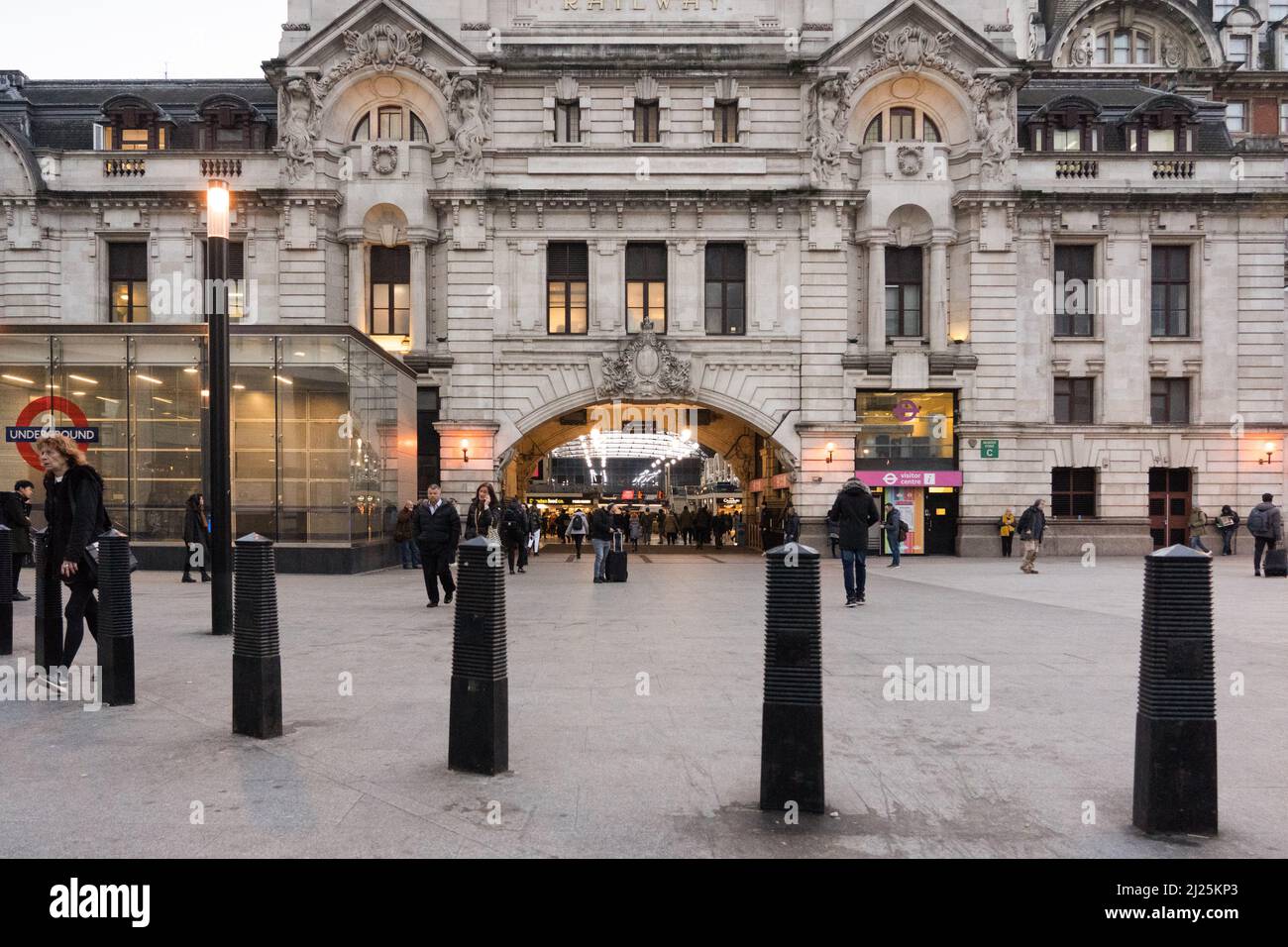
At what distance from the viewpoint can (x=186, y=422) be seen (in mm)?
21891

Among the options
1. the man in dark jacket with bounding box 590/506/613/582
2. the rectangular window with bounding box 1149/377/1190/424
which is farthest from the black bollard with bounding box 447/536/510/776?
the rectangular window with bounding box 1149/377/1190/424

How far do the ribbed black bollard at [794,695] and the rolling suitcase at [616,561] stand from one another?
14625mm

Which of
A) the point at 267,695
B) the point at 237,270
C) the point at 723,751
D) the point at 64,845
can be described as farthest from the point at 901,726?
the point at 237,270

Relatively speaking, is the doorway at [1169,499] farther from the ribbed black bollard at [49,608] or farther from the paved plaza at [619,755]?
the ribbed black bollard at [49,608]

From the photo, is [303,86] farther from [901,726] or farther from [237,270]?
[901,726]

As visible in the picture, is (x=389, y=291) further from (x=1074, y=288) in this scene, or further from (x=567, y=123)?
(x=1074, y=288)

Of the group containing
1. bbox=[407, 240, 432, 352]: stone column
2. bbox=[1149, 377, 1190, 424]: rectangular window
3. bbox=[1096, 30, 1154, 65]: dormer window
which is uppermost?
bbox=[1096, 30, 1154, 65]: dormer window

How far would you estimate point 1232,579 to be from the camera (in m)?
20.2

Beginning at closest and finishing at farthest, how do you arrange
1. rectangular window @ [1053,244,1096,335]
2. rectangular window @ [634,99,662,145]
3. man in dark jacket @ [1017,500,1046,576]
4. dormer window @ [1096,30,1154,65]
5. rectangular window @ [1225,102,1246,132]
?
man in dark jacket @ [1017,500,1046,576], rectangular window @ [634,99,662,145], rectangular window @ [1053,244,1096,335], dormer window @ [1096,30,1154,65], rectangular window @ [1225,102,1246,132]

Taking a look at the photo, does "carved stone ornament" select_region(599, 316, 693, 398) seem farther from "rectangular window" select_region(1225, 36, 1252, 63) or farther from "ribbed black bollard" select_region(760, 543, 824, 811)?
"rectangular window" select_region(1225, 36, 1252, 63)

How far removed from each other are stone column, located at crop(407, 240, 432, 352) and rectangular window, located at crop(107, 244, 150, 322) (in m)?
8.57

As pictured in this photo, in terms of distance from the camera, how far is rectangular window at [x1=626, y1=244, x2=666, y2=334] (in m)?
30.0

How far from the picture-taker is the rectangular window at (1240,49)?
43750 mm

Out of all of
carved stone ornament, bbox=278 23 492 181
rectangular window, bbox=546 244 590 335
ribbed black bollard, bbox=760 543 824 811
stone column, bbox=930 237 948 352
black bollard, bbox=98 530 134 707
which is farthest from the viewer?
rectangular window, bbox=546 244 590 335
